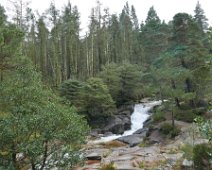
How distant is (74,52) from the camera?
141 ft

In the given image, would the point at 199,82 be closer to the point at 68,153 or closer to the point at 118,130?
the point at 118,130

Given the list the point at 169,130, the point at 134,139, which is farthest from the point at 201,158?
the point at 134,139

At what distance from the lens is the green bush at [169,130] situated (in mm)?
23798

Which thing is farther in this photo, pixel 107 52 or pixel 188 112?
pixel 107 52

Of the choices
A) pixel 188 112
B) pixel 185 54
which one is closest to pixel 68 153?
pixel 188 112

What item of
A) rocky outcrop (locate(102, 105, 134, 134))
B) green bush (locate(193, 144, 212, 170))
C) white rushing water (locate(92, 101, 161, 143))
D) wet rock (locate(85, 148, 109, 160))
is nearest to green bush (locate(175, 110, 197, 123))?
white rushing water (locate(92, 101, 161, 143))

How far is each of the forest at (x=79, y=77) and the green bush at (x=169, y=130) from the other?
1.19 metres

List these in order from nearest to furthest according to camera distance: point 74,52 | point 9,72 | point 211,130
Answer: point 211,130 < point 9,72 < point 74,52

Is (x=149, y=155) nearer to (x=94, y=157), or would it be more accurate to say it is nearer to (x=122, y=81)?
(x=94, y=157)

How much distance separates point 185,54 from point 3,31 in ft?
53.9

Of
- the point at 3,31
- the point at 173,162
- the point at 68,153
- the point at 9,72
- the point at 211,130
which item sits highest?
the point at 3,31

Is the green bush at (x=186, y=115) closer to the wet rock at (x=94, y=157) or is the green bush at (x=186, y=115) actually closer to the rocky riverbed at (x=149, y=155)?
the rocky riverbed at (x=149, y=155)

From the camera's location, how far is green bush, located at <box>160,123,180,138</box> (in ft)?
78.1

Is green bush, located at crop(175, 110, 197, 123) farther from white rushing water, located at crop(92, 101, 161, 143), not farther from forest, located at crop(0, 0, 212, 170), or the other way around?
white rushing water, located at crop(92, 101, 161, 143)
